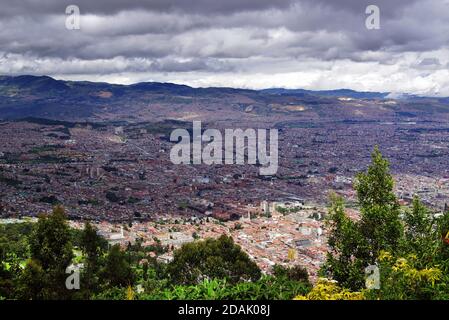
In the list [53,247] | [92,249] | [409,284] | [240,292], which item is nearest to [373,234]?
[409,284]

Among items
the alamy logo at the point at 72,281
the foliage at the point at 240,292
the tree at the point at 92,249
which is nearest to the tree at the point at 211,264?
the tree at the point at 92,249

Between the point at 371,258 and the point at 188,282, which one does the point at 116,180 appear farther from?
the point at 371,258

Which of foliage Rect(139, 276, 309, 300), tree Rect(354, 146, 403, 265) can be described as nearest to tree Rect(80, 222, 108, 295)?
foliage Rect(139, 276, 309, 300)

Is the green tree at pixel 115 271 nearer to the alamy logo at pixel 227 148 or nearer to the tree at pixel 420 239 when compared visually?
the tree at pixel 420 239

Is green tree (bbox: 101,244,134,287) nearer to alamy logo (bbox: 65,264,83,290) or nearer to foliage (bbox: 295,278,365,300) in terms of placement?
alamy logo (bbox: 65,264,83,290)

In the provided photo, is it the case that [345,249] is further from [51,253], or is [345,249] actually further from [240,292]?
[51,253]
